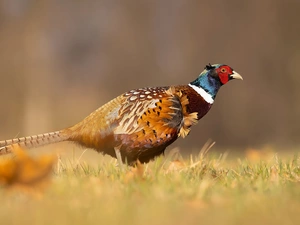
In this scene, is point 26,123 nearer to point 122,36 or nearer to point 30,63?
point 30,63

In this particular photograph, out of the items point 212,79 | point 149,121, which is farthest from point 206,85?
point 149,121

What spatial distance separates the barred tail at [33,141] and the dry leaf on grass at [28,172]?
4.50 feet

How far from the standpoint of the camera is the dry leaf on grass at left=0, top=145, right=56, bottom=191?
242cm

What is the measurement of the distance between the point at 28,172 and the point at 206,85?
252 cm

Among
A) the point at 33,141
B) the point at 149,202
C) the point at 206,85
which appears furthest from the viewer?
the point at 206,85

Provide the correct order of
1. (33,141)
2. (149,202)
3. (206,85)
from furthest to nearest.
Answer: (206,85)
(33,141)
(149,202)

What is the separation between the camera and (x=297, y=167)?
4.14m

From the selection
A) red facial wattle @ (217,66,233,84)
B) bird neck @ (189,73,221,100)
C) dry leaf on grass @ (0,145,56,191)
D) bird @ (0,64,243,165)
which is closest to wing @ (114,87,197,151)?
bird @ (0,64,243,165)

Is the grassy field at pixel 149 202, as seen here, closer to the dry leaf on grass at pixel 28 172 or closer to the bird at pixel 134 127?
the dry leaf on grass at pixel 28 172

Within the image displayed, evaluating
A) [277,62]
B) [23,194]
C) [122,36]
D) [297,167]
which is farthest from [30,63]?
[23,194]

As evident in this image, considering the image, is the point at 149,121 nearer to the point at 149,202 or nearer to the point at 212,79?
the point at 212,79

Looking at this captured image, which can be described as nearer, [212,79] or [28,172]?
[28,172]

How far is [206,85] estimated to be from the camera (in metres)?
4.69

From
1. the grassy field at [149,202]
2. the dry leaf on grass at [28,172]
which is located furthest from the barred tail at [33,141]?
the dry leaf on grass at [28,172]
